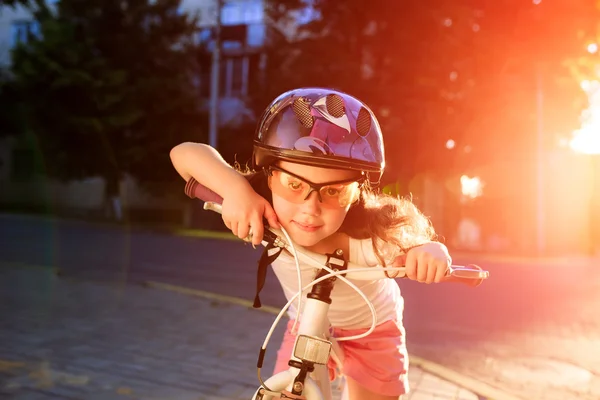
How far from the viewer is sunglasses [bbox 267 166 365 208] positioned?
2.27 m

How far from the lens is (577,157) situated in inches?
823

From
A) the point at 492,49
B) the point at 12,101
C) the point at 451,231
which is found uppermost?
the point at 492,49

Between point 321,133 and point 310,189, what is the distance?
7.3 inches

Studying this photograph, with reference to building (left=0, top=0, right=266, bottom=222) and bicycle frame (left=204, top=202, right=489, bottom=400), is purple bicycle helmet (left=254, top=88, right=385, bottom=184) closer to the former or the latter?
bicycle frame (left=204, top=202, right=489, bottom=400)

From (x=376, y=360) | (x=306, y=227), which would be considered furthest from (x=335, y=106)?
(x=376, y=360)

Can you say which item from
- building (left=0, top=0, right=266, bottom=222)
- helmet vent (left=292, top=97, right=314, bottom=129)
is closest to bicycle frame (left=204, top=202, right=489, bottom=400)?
helmet vent (left=292, top=97, right=314, bottom=129)

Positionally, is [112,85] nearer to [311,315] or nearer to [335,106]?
[335,106]

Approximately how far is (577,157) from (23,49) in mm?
21057

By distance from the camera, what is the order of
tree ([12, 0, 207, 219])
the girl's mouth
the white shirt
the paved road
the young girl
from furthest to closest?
tree ([12, 0, 207, 219]) < the paved road < the white shirt < the girl's mouth < the young girl

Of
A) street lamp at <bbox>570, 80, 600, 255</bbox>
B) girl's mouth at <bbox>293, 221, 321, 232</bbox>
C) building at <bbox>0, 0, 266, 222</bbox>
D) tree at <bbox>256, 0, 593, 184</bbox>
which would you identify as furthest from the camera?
building at <bbox>0, 0, 266, 222</bbox>

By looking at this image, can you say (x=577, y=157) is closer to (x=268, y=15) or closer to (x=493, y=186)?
(x=493, y=186)

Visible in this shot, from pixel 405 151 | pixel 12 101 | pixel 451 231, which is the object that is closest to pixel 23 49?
pixel 12 101

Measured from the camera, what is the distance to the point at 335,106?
233 cm

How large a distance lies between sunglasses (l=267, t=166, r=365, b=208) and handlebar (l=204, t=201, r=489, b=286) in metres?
0.14
